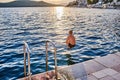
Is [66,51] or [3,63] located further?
[66,51]

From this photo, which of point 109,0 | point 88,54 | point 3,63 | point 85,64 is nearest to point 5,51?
point 3,63

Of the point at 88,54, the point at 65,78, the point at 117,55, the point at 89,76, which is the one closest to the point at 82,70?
the point at 89,76

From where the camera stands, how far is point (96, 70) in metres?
8.60

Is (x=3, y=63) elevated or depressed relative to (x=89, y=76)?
depressed

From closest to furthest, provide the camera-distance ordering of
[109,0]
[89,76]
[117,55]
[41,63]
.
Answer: [89,76], [117,55], [41,63], [109,0]

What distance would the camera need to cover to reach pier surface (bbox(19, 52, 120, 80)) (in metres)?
7.89

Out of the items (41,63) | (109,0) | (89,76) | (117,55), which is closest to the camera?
(89,76)

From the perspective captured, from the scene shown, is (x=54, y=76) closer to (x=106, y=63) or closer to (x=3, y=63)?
(x=106, y=63)

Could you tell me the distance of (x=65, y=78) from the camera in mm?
7398

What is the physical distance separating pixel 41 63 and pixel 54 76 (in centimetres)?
539

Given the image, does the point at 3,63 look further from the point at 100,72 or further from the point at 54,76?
the point at 100,72

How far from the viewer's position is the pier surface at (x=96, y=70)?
7.89 meters

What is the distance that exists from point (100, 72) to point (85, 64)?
114 cm

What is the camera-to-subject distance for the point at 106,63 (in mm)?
9352
